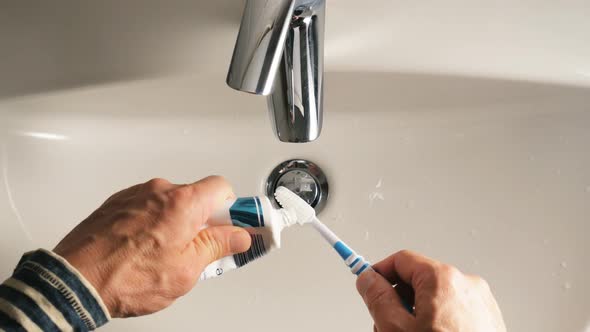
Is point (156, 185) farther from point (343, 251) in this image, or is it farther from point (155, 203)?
point (343, 251)

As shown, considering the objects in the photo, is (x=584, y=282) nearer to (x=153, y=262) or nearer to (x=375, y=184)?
(x=375, y=184)

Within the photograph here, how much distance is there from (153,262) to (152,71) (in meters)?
0.21

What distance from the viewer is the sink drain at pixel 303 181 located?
50cm

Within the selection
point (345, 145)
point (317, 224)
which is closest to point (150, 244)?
point (317, 224)

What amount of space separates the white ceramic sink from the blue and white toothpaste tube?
0.10 m

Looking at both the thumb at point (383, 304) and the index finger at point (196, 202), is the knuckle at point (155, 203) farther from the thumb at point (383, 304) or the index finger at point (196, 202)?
the thumb at point (383, 304)

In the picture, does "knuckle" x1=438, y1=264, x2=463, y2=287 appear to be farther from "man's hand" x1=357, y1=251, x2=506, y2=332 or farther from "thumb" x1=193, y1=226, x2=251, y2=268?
"thumb" x1=193, y1=226, x2=251, y2=268

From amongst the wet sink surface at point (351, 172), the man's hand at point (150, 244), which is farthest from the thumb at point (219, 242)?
the wet sink surface at point (351, 172)

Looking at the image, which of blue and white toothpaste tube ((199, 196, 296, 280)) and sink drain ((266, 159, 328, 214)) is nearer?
blue and white toothpaste tube ((199, 196, 296, 280))

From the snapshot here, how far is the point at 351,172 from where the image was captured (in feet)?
1.69

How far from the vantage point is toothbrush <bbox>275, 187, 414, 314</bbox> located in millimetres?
381

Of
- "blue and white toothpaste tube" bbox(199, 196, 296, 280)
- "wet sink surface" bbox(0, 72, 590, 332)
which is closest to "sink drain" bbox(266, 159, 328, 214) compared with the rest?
"wet sink surface" bbox(0, 72, 590, 332)

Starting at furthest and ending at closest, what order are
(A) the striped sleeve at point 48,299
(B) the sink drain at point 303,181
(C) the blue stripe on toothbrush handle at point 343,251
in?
(B) the sink drain at point 303,181 < (C) the blue stripe on toothbrush handle at point 343,251 < (A) the striped sleeve at point 48,299

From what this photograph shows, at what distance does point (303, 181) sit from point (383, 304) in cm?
19
